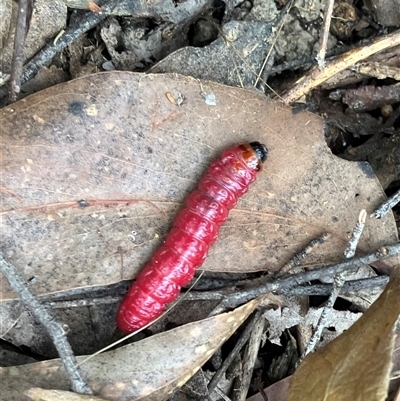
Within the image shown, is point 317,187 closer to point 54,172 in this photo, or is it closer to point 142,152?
point 142,152

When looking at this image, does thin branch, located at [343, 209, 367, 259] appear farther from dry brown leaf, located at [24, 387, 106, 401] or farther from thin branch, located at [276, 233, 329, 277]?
dry brown leaf, located at [24, 387, 106, 401]

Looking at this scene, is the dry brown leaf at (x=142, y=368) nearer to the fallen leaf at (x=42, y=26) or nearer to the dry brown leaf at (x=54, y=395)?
the dry brown leaf at (x=54, y=395)

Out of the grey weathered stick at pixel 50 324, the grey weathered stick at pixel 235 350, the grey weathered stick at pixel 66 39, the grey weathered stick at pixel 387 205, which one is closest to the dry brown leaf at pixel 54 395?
the grey weathered stick at pixel 50 324

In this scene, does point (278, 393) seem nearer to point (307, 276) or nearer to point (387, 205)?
point (307, 276)

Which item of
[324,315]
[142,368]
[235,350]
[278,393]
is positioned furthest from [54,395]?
[324,315]

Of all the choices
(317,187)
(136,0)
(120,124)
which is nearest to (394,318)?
(317,187)

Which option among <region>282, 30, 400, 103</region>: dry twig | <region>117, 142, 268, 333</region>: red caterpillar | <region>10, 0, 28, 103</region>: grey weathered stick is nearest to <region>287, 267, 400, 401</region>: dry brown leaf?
<region>117, 142, 268, 333</region>: red caterpillar
